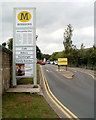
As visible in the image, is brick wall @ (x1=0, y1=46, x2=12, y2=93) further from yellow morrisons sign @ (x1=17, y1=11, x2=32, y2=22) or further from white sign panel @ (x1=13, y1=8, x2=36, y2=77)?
yellow morrisons sign @ (x1=17, y1=11, x2=32, y2=22)

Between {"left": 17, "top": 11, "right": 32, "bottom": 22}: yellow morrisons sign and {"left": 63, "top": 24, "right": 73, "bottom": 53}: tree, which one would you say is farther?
{"left": 63, "top": 24, "right": 73, "bottom": 53}: tree

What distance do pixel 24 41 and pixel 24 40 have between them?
8 centimetres

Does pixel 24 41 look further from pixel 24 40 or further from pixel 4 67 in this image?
pixel 4 67

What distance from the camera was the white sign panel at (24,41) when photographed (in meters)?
15.0

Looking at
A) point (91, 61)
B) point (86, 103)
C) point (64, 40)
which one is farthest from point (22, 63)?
point (64, 40)

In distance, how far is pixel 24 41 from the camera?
49.5 ft

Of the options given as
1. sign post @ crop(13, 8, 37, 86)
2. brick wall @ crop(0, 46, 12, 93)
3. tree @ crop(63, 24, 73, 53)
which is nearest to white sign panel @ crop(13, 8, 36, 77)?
sign post @ crop(13, 8, 37, 86)

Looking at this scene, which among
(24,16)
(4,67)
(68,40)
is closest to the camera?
(4,67)

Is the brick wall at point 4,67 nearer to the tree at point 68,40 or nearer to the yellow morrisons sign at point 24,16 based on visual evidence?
the yellow morrisons sign at point 24,16

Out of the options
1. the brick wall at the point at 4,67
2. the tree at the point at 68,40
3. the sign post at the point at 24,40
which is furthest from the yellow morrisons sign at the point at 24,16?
the tree at the point at 68,40

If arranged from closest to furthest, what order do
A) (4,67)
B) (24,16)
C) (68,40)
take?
1. (4,67)
2. (24,16)
3. (68,40)

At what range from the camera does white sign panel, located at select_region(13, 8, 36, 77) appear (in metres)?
15.0

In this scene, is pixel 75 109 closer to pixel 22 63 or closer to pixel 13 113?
pixel 13 113

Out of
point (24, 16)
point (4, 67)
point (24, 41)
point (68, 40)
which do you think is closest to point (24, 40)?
point (24, 41)
